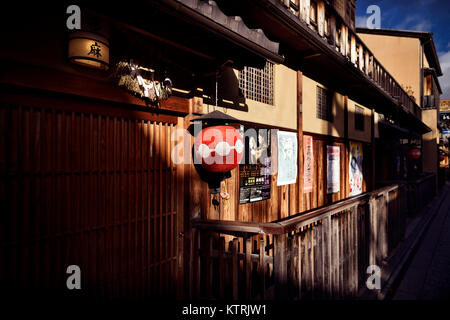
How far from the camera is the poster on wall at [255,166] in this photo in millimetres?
5910

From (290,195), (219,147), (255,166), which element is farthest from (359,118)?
(219,147)

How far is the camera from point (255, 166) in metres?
6.23

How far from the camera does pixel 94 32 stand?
130 inches

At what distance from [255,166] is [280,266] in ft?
9.72

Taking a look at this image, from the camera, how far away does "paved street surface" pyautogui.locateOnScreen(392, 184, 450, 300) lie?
6.39 meters

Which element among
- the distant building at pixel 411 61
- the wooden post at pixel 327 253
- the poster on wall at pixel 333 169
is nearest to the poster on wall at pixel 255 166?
the wooden post at pixel 327 253

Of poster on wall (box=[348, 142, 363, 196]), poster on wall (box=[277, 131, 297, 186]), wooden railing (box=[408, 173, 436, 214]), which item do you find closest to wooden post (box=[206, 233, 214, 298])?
poster on wall (box=[277, 131, 297, 186])

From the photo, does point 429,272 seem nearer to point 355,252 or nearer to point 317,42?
point 355,252

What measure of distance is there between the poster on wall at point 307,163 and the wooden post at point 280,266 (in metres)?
4.81

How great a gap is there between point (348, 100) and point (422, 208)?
952cm

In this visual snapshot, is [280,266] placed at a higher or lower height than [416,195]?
higher

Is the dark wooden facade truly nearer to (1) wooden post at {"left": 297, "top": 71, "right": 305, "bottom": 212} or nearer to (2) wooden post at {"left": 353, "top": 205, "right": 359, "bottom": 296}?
(2) wooden post at {"left": 353, "top": 205, "right": 359, "bottom": 296}

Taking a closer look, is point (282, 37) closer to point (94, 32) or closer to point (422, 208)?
point (94, 32)

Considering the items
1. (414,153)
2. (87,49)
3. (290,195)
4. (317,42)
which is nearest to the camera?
(87,49)
